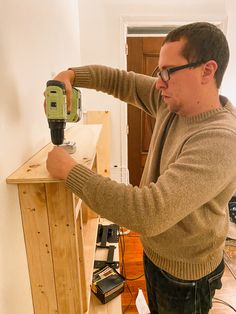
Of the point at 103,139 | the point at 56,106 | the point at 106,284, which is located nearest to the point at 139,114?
the point at 103,139

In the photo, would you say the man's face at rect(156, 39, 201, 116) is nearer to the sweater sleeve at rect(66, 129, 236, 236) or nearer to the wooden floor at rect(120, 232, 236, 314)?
the sweater sleeve at rect(66, 129, 236, 236)

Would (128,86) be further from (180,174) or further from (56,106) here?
(180,174)

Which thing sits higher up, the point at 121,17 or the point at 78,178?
the point at 121,17

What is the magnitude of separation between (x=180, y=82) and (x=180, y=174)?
0.31 metres

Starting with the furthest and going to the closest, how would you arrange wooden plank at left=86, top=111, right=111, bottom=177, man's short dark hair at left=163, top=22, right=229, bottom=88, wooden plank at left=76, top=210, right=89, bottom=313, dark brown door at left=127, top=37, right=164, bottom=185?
dark brown door at left=127, top=37, right=164, bottom=185
wooden plank at left=86, top=111, right=111, bottom=177
wooden plank at left=76, top=210, right=89, bottom=313
man's short dark hair at left=163, top=22, right=229, bottom=88

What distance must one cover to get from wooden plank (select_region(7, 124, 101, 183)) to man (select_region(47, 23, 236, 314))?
0.06 meters

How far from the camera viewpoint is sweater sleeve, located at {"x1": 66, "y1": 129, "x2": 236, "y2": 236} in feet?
2.10

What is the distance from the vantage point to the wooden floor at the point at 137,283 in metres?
1.66

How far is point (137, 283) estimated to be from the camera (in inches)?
74.0

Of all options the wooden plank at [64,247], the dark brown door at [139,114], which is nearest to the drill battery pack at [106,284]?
the wooden plank at [64,247]

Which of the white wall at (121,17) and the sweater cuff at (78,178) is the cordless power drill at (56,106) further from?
the white wall at (121,17)

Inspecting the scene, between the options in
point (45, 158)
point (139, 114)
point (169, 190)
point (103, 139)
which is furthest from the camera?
point (139, 114)

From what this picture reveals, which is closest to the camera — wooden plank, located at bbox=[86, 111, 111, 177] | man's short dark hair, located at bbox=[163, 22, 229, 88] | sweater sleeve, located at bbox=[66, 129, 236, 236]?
sweater sleeve, located at bbox=[66, 129, 236, 236]

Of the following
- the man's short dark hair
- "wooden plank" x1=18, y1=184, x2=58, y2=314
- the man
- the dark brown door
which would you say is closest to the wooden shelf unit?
"wooden plank" x1=18, y1=184, x2=58, y2=314
